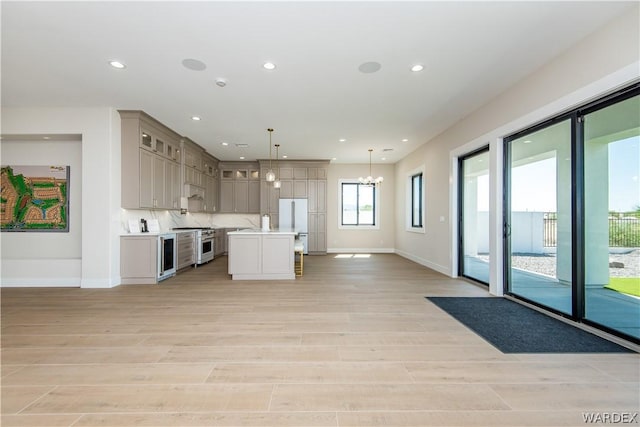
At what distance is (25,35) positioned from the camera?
2850 mm

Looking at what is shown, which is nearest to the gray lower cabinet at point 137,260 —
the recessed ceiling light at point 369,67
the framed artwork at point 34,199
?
the framed artwork at point 34,199

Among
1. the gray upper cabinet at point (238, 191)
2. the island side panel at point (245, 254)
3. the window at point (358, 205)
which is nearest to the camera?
the island side panel at point (245, 254)

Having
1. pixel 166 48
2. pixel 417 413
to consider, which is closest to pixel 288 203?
pixel 166 48

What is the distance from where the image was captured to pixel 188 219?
7.59 m

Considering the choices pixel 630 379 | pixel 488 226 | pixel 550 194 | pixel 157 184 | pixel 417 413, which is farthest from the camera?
pixel 157 184

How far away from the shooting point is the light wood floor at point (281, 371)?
1700 mm

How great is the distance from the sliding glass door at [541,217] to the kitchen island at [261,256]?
11.4ft

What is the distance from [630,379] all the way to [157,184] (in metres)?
6.50

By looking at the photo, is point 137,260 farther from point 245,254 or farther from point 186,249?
point 245,254

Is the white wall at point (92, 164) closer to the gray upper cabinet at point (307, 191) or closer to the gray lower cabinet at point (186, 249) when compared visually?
the gray lower cabinet at point (186, 249)

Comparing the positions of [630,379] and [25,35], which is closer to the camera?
[630,379]

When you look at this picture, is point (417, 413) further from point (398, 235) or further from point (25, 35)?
point (398, 235)

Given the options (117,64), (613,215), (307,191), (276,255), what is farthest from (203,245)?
(613,215)

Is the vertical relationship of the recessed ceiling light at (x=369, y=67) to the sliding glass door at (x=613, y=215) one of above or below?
above
